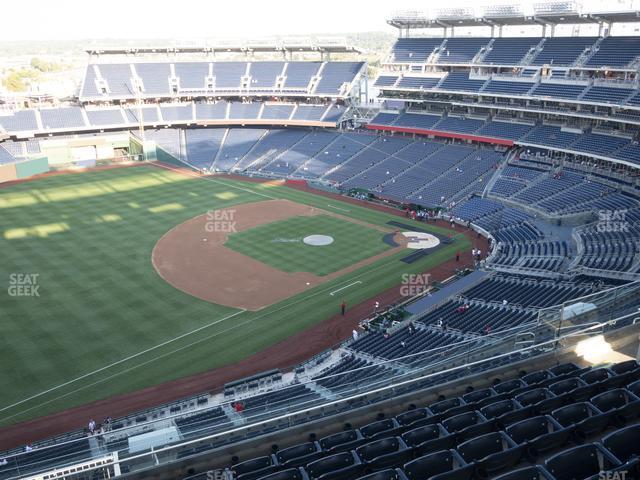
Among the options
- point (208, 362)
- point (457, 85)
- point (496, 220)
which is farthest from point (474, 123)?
point (208, 362)

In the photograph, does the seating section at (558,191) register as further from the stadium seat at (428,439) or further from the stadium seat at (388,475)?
the stadium seat at (388,475)

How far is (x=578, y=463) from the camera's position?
28.1 feet

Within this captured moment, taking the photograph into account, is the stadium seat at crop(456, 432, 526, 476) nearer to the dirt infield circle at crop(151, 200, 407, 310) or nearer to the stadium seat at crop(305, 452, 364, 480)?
the stadium seat at crop(305, 452, 364, 480)

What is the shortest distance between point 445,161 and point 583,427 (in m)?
53.6

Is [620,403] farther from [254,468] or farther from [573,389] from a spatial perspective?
[254,468]

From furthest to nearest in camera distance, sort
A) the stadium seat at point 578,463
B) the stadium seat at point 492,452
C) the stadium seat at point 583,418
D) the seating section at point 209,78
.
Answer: the seating section at point 209,78 → the stadium seat at point 583,418 → the stadium seat at point 492,452 → the stadium seat at point 578,463

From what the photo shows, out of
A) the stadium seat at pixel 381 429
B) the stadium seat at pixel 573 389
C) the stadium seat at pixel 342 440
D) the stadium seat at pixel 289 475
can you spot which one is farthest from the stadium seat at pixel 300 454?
the stadium seat at pixel 573 389

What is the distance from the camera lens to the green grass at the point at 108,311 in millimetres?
25719

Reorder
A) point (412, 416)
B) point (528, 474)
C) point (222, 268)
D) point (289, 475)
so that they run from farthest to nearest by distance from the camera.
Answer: point (222, 268), point (412, 416), point (289, 475), point (528, 474)

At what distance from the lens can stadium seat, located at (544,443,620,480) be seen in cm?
845

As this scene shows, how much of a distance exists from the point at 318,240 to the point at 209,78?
49.7m

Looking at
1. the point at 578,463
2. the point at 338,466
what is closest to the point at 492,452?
the point at 578,463
